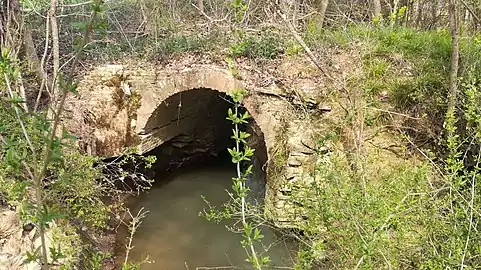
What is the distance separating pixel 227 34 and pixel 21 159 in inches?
264

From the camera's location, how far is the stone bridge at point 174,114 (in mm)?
6426

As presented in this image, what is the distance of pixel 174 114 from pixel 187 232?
7.48ft

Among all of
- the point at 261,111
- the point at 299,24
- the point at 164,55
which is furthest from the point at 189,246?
the point at 299,24

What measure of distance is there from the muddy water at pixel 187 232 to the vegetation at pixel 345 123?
517 millimetres

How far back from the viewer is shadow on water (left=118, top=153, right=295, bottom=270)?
680 centimetres

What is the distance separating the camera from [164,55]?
7664 mm

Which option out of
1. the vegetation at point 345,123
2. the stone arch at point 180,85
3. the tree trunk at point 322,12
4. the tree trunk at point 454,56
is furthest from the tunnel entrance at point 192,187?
the tree trunk at point 454,56

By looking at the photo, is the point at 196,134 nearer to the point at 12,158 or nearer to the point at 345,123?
the point at 345,123

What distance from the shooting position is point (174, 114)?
8.66 metres

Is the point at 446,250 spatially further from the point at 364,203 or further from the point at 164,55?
the point at 164,55

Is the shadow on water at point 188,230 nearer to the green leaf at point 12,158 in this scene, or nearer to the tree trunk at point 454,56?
the tree trunk at point 454,56

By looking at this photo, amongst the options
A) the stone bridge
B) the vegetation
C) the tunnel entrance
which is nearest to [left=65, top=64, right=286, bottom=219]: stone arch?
the stone bridge

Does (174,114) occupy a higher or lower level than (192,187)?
higher

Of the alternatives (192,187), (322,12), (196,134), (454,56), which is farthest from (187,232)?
(454,56)
